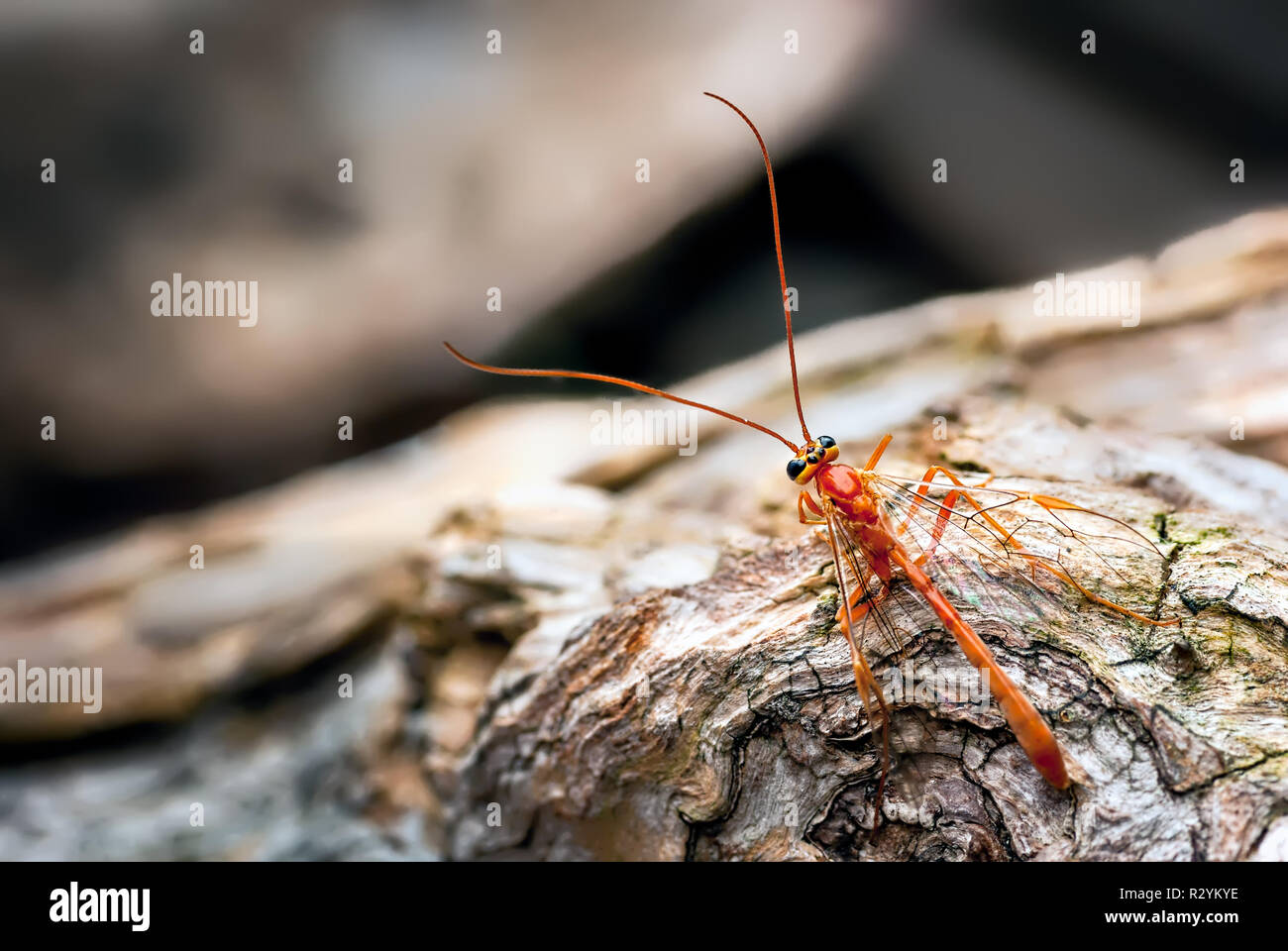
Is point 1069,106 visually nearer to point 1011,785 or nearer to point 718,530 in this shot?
point 718,530

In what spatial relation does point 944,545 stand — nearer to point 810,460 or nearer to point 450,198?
point 810,460

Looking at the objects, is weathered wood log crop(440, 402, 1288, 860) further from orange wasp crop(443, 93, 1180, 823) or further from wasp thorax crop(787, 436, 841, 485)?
wasp thorax crop(787, 436, 841, 485)

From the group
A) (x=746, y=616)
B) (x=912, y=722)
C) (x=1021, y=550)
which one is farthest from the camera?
(x=746, y=616)

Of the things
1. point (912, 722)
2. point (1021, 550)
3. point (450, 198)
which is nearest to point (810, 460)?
point (1021, 550)

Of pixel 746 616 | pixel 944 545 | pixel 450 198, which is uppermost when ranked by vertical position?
pixel 450 198

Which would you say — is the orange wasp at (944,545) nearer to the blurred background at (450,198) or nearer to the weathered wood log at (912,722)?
the weathered wood log at (912,722)

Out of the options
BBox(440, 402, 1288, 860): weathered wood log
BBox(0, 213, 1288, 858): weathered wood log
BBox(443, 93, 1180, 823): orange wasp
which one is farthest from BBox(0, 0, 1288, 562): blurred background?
BBox(443, 93, 1180, 823): orange wasp
